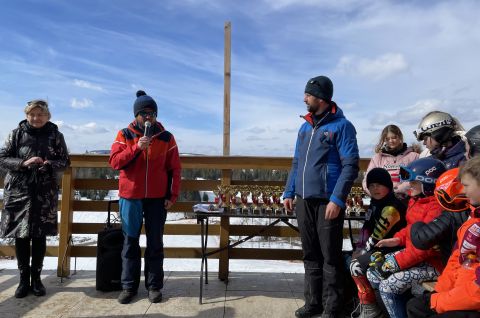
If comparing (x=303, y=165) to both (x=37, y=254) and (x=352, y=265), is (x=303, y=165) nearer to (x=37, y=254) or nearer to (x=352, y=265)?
(x=352, y=265)

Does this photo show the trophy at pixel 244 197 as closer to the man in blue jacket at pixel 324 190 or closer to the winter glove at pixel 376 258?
the man in blue jacket at pixel 324 190

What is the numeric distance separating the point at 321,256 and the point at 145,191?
1.64 metres

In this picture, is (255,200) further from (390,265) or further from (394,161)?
(390,265)

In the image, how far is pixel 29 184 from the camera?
367 cm

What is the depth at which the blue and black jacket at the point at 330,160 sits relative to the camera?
118 inches

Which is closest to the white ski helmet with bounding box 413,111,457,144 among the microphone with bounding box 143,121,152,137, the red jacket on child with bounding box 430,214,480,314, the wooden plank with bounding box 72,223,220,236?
the red jacket on child with bounding box 430,214,480,314

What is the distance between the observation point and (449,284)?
2.12 m

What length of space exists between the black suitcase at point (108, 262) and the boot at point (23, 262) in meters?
0.62

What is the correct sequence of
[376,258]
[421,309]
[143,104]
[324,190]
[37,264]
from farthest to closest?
[37,264] < [143,104] < [324,190] < [376,258] < [421,309]

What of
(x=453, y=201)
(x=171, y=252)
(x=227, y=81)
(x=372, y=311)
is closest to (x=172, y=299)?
(x=171, y=252)

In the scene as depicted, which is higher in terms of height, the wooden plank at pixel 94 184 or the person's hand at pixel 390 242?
the wooden plank at pixel 94 184

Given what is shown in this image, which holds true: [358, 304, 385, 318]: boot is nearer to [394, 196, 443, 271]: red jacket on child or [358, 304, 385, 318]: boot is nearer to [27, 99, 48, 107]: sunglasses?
[394, 196, 443, 271]: red jacket on child

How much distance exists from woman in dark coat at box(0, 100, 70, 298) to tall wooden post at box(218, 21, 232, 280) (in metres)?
1.65

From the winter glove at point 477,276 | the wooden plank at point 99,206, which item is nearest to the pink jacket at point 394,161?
the winter glove at point 477,276
